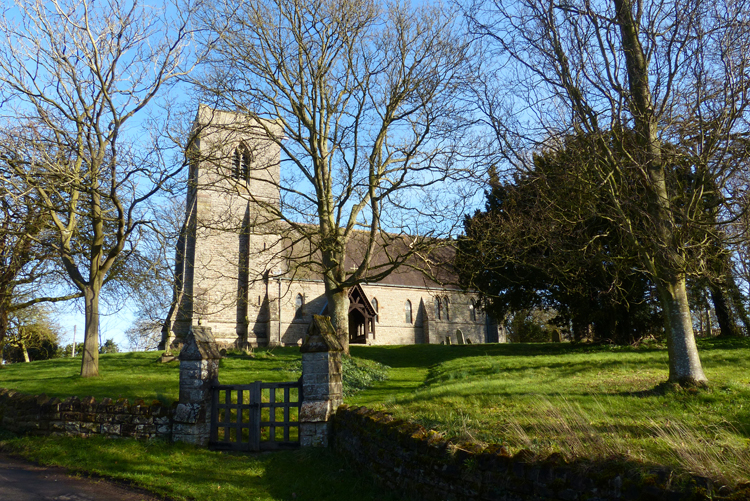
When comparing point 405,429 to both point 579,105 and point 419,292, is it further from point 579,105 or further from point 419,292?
point 419,292

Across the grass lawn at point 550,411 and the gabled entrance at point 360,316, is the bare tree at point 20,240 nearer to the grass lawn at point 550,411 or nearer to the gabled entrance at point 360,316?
the grass lawn at point 550,411

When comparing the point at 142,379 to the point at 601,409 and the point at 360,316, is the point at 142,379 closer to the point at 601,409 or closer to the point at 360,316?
the point at 601,409

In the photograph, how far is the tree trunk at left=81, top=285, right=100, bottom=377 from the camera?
46.5ft

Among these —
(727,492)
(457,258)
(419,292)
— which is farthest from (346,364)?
(419,292)

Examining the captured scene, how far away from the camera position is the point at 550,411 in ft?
23.9

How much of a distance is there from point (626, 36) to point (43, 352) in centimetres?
4212

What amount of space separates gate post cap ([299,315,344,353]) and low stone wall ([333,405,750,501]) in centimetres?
160

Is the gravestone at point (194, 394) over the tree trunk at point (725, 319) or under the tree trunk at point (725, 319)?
under

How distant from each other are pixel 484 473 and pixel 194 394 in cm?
639

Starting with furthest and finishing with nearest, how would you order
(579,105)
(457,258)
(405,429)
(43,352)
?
(43,352), (457,258), (579,105), (405,429)

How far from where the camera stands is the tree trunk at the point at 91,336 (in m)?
14.2

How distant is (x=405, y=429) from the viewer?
20.5 ft

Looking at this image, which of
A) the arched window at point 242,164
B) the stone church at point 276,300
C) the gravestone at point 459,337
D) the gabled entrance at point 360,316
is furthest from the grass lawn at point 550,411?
the gravestone at point 459,337

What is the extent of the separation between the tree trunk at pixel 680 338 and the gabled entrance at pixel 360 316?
23.8 metres
